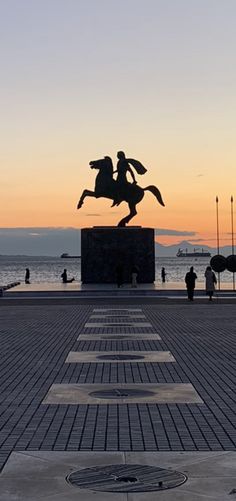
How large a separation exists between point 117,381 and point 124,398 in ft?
4.42

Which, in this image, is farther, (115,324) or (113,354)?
(115,324)

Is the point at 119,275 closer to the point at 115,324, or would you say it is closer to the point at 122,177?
the point at 122,177

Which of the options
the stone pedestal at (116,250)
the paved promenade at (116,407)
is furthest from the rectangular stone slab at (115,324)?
the stone pedestal at (116,250)

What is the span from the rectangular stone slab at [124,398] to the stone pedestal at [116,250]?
30.4 metres

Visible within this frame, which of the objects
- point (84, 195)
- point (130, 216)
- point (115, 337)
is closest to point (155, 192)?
point (130, 216)

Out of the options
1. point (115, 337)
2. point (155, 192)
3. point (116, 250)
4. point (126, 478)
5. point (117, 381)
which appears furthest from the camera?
point (155, 192)

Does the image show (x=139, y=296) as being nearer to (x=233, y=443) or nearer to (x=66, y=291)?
(x=66, y=291)

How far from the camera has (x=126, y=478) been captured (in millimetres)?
6047

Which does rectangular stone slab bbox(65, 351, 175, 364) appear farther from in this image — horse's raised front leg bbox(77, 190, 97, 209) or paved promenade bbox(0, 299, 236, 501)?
horse's raised front leg bbox(77, 190, 97, 209)

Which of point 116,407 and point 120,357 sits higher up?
point 120,357

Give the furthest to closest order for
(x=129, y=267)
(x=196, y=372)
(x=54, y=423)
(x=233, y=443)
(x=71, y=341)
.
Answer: (x=129, y=267)
(x=71, y=341)
(x=196, y=372)
(x=54, y=423)
(x=233, y=443)

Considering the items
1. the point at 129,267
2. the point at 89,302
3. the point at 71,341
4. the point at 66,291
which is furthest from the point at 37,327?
the point at 129,267

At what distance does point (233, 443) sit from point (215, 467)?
961 mm

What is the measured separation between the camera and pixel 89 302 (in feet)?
103
